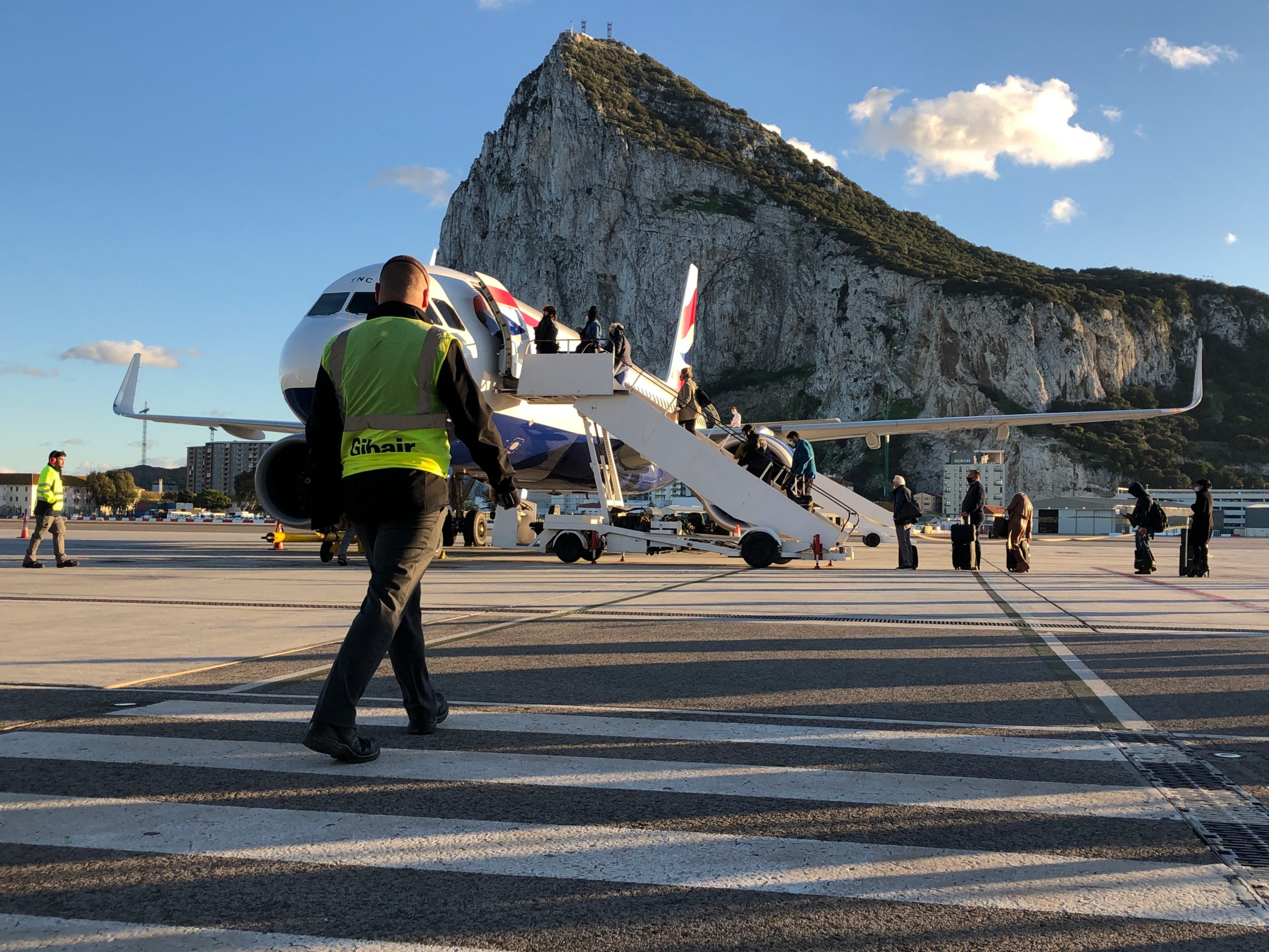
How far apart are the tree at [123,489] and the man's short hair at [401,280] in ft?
344

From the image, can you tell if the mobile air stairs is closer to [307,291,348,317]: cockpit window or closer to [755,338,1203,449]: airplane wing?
[307,291,348,317]: cockpit window

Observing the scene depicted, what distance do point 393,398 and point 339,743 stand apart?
1.24 meters

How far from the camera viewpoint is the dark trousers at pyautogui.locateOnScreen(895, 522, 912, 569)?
15.9 metres

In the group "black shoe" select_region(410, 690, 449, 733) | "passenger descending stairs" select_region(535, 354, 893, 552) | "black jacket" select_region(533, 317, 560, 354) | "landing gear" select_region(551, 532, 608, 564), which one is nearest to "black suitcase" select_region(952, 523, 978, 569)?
"passenger descending stairs" select_region(535, 354, 893, 552)

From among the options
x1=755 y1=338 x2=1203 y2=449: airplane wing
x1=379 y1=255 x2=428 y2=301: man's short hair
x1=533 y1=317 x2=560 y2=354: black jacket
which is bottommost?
x1=379 y1=255 x2=428 y2=301: man's short hair

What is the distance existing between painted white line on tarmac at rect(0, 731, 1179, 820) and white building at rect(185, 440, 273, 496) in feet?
599

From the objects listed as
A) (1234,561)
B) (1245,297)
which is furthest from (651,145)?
(1234,561)

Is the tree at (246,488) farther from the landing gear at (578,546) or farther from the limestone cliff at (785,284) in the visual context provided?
the landing gear at (578,546)

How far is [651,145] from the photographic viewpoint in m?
137

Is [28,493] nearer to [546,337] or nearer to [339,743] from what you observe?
[546,337]

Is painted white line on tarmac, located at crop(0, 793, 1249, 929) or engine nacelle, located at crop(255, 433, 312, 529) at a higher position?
engine nacelle, located at crop(255, 433, 312, 529)

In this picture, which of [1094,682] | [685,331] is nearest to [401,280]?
[1094,682]

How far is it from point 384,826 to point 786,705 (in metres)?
2.34

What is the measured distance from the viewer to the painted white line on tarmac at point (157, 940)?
1950mm
